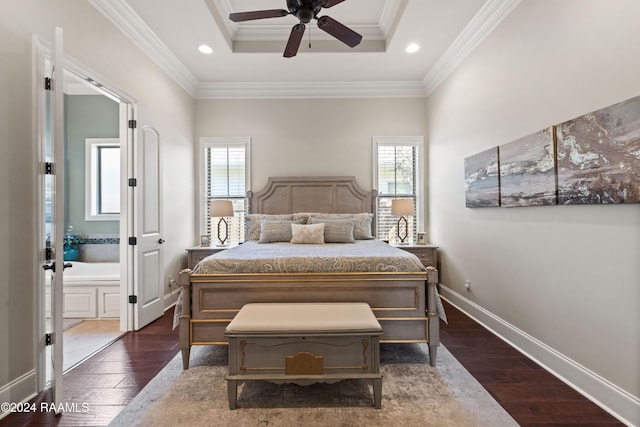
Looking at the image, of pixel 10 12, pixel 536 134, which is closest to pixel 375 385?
pixel 536 134

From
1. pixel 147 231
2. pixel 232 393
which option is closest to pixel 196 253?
pixel 147 231

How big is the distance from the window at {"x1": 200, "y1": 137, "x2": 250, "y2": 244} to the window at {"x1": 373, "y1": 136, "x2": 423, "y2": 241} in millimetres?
2181

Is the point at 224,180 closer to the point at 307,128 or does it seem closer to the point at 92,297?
the point at 307,128

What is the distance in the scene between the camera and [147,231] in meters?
3.36

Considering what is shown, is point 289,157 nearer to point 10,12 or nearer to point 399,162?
point 399,162

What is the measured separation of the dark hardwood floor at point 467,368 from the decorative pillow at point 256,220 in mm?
1595

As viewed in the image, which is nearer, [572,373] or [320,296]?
[572,373]

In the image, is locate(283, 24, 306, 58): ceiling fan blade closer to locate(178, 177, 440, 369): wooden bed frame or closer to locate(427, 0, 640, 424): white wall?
locate(427, 0, 640, 424): white wall

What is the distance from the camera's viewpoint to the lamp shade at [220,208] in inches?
166

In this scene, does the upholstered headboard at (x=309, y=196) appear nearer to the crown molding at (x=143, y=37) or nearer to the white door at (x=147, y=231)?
the white door at (x=147, y=231)

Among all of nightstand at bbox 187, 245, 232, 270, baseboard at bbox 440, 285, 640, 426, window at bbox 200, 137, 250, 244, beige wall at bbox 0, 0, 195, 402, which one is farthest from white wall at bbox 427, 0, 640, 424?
beige wall at bbox 0, 0, 195, 402

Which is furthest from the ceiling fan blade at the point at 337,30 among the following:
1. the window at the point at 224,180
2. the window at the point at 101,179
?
the window at the point at 101,179

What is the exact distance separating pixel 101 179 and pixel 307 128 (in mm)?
3410

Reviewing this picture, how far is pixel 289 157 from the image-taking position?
15.4 feet
